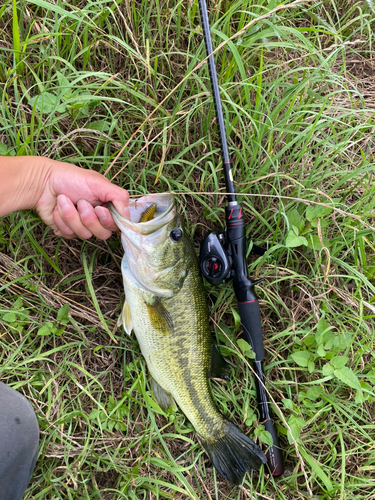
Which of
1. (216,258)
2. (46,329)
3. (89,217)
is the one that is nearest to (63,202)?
(89,217)

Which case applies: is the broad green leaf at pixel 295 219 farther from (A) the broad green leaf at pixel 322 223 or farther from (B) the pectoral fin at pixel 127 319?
(B) the pectoral fin at pixel 127 319

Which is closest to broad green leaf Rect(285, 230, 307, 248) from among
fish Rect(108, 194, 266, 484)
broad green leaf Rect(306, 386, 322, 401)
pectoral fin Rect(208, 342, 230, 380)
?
fish Rect(108, 194, 266, 484)

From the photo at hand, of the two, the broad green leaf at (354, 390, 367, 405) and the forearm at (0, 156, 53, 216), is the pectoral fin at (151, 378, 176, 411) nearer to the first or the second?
the broad green leaf at (354, 390, 367, 405)

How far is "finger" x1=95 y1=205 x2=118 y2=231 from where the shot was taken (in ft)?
7.03

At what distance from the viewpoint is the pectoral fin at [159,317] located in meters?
2.24

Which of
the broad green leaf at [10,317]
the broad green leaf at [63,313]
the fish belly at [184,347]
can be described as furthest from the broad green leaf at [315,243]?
the broad green leaf at [10,317]

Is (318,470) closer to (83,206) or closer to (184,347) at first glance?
(184,347)

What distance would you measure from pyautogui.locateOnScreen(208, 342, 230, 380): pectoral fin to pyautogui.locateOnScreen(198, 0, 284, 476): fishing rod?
0.23 m

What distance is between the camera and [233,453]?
2326 mm

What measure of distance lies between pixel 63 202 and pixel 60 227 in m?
0.23

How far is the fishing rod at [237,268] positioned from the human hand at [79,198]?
0.65 meters

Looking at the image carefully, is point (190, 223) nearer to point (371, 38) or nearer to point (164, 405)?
point (164, 405)

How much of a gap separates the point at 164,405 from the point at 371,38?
3628 millimetres

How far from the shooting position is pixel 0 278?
2.44 meters
